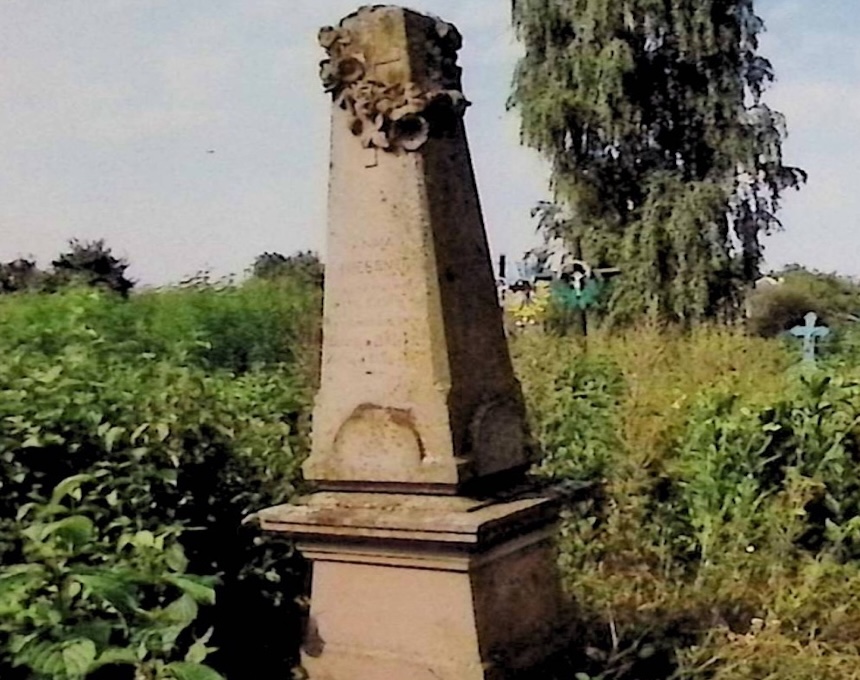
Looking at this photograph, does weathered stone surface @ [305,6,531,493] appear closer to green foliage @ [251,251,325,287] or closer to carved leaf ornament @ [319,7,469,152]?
carved leaf ornament @ [319,7,469,152]

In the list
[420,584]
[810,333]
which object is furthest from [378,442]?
[810,333]

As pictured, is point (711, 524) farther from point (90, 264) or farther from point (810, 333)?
point (90, 264)

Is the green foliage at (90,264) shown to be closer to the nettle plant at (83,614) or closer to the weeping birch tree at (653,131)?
the weeping birch tree at (653,131)

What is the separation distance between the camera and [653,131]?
2214 centimetres

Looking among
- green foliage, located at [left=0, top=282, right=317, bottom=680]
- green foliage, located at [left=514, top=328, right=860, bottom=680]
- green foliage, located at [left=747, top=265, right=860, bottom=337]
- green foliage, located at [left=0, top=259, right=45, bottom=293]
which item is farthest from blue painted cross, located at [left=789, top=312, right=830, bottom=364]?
green foliage, located at [left=0, top=259, right=45, bottom=293]

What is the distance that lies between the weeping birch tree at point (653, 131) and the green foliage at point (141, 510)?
1581cm

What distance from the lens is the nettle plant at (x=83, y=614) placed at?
2.56 meters

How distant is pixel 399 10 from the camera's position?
3811 millimetres

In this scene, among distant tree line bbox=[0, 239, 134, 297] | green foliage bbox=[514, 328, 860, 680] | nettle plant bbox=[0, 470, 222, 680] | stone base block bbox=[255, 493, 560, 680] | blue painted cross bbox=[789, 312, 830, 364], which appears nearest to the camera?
nettle plant bbox=[0, 470, 222, 680]

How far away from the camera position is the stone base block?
359cm

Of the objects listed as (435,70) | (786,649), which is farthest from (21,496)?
(786,649)

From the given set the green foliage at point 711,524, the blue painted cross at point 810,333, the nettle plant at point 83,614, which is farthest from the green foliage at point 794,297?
the nettle plant at point 83,614

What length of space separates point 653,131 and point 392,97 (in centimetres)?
1902

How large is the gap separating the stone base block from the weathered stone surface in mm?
137
